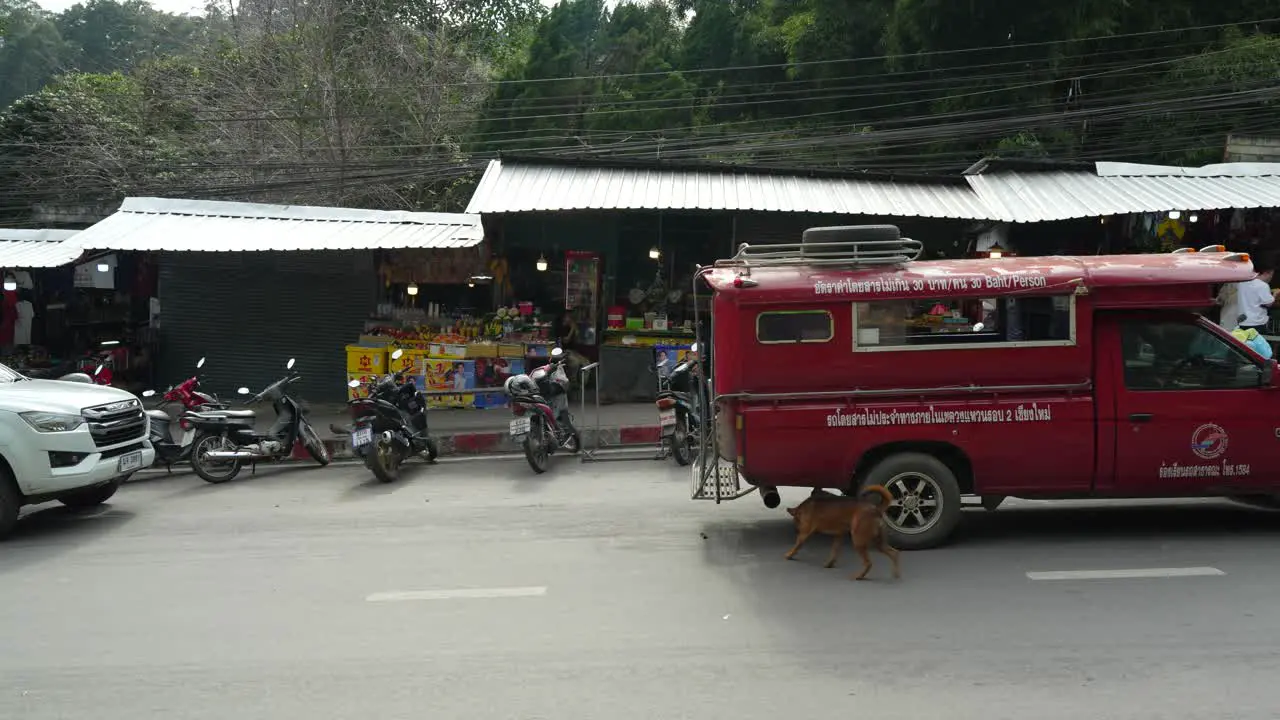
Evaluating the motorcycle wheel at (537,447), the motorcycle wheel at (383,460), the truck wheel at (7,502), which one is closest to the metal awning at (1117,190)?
the motorcycle wheel at (537,447)

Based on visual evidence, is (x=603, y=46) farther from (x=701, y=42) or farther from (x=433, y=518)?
(x=433, y=518)

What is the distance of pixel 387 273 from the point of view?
1658 centimetres

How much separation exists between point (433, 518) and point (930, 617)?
4.80 m

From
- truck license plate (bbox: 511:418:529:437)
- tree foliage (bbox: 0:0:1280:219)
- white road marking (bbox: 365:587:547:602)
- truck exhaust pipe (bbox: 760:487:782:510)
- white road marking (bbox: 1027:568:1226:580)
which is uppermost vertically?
tree foliage (bbox: 0:0:1280:219)

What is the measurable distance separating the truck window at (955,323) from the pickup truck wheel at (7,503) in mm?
7371

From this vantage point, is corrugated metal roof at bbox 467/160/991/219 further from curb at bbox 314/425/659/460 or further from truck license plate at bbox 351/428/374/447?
truck license plate at bbox 351/428/374/447

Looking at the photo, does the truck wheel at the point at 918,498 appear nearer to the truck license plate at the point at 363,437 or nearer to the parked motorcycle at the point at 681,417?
the parked motorcycle at the point at 681,417

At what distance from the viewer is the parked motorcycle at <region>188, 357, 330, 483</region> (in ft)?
37.0

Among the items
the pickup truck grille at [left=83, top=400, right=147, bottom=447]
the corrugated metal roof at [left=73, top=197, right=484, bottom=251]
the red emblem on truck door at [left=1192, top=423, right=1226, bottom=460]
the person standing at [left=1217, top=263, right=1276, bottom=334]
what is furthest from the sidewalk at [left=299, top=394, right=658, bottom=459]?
the person standing at [left=1217, top=263, right=1276, bottom=334]

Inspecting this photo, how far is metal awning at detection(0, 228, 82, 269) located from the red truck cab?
13057mm

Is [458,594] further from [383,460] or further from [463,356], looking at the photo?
[463,356]

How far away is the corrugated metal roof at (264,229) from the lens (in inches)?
590

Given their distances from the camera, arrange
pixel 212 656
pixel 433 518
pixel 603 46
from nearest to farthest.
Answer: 1. pixel 212 656
2. pixel 433 518
3. pixel 603 46

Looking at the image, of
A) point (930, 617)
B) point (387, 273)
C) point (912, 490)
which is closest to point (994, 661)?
point (930, 617)
